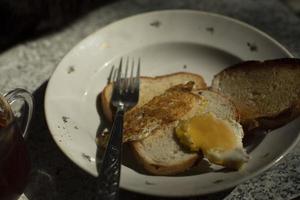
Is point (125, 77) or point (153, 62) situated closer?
point (125, 77)

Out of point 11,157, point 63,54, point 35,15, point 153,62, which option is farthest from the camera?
point 35,15

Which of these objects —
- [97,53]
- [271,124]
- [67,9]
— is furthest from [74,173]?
[67,9]

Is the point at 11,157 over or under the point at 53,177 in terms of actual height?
over

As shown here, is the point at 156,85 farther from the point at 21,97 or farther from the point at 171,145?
the point at 21,97

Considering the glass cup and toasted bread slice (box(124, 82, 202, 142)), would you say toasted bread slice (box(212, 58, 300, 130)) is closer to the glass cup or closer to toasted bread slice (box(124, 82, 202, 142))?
toasted bread slice (box(124, 82, 202, 142))

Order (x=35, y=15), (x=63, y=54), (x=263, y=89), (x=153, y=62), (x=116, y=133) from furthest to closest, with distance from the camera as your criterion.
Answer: (x=35, y=15)
(x=63, y=54)
(x=153, y=62)
(x=263, y=89)
(x=116, y=133)

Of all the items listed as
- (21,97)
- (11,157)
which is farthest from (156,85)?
(11,157)

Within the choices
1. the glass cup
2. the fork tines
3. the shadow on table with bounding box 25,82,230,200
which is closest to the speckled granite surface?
the shadow on table with bounding box 25,82,230,200
